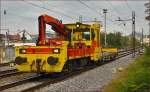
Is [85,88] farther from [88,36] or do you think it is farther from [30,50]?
[88,36]

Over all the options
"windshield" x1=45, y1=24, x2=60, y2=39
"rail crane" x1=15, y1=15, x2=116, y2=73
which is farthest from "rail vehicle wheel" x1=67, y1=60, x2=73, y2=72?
"windshield" x1=45, y1=24, x2=60, y2=39

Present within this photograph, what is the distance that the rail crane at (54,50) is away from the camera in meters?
20.2

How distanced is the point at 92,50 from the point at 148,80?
15.6m

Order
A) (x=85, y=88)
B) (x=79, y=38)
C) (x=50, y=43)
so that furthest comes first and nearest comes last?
(x=79, y=38) → (x=50, y=43) → (x=85, y=88)

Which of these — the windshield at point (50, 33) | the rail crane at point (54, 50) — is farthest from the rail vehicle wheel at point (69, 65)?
the windshield at point (50, 33)

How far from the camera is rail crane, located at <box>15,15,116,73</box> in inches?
795

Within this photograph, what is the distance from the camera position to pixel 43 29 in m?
21.8

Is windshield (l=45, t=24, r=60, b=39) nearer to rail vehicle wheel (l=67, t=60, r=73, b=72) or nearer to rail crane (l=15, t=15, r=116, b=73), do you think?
rail crane (l=15, t=15, r=116, b=73)

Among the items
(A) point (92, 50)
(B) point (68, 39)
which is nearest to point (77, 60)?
(B) point (68, 39)

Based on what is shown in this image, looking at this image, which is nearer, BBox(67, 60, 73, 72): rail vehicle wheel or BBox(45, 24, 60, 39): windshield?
BBox(67, 60, 73, 72): rail vehicle wheel

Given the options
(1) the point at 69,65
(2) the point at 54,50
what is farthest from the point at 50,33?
(2) the point at 54,50

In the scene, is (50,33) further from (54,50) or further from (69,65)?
(54,50)

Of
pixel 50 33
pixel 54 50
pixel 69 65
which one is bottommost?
pixel 69 65

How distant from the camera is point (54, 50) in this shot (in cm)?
2012
